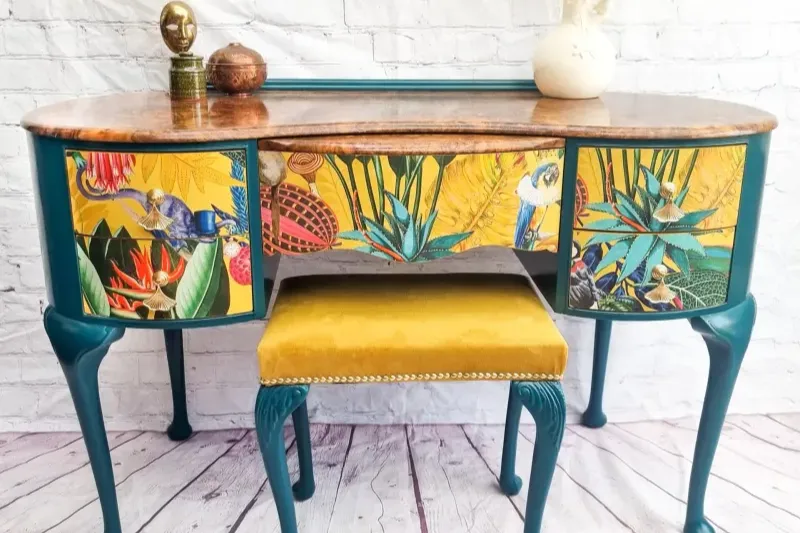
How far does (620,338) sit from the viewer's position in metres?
1.74

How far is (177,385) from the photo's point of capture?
162 centimetres

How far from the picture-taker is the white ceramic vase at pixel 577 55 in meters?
1.33

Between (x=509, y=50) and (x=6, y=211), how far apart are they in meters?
1.09

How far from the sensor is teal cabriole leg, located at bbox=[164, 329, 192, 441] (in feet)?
5.18

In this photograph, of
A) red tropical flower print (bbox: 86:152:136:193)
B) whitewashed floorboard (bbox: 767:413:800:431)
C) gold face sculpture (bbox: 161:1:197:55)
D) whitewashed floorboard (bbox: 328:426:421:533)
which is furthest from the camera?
whitewashed floorboard (bbox: 767:413:800:431)

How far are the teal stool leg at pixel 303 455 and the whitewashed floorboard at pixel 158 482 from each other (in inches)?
9.6

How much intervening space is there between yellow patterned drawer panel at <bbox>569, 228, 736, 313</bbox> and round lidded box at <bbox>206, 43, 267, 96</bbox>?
0.66m

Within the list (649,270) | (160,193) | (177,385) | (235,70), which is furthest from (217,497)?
(649,270)

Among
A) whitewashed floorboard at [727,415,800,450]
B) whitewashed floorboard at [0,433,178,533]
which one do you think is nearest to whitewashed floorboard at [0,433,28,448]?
whitewashed floorboard at [0,433,178,533]

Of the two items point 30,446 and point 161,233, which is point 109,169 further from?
point 30,446

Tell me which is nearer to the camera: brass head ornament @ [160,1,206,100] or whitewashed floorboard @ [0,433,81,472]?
brass head ornament @ [160,1,206,100]

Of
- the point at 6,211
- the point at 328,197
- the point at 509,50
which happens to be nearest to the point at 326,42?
the point at 509,50

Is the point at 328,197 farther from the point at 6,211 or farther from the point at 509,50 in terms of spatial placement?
the point at 6,211

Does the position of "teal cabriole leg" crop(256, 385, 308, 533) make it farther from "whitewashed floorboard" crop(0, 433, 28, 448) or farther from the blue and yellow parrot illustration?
"whitewashed floorboard" crop(0, 433, 28, 448)
